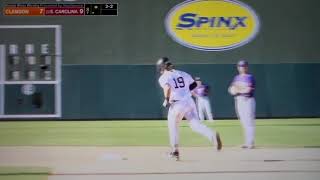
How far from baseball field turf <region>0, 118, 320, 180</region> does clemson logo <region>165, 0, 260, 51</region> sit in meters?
3.07

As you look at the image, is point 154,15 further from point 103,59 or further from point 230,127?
point 230,127

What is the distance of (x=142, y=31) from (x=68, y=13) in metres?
2.79

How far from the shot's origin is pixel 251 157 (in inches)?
458

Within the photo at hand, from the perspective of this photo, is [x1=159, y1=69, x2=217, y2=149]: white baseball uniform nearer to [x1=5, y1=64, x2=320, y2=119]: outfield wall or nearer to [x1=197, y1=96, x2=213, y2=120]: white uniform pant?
[x1=197, y1=96, x2=213, y2=120]: white uniform pant

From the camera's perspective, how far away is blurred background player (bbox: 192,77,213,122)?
68.5 ft

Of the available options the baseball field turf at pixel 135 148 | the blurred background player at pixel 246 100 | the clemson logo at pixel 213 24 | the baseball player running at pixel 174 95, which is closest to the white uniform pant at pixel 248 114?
the blurred background player at pixel 246 100

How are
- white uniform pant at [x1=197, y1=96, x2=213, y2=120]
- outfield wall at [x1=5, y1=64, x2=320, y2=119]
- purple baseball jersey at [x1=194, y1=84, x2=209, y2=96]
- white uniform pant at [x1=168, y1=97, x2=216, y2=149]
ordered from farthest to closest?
outfield wall at [x1=5, y1=64, x2=320, y2=119] → white uniform pant at [x1=197, y1=96, x2=213, y2=120] → purple baseball jersey at [x1=194, y1=84, x2=209, y2=96] → white uniform pant at [x1=168, y1=97, x2=216, y2=149]

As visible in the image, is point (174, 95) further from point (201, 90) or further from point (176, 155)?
point (201, 90)

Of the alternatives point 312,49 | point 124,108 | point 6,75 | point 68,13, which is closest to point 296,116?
point 312,49

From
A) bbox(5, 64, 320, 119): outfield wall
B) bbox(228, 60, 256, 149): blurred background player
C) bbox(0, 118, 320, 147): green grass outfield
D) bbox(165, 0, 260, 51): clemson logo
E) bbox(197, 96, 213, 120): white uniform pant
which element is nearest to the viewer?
bbox(228, 60, 256, 149): blurred background player

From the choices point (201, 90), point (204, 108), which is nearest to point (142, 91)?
point (201, 90)

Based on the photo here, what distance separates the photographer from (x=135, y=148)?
43.6ft
